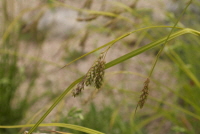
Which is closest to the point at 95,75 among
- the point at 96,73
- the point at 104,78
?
the point at 96,73

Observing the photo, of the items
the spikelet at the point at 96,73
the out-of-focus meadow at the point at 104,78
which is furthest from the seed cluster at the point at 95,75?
the out-of-focus meadow at the point at 104,78

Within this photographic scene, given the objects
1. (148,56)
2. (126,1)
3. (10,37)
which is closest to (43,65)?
(10,37)

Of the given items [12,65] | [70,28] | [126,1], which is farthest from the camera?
[126,1]

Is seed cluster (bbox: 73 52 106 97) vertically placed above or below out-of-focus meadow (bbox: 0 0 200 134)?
below

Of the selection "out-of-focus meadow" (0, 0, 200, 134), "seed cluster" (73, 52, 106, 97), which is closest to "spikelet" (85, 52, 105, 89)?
"seed cluster" (73, 52, 106, 97)

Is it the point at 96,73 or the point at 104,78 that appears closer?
the point at 96,73

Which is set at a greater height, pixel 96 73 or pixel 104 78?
pixel 104 78

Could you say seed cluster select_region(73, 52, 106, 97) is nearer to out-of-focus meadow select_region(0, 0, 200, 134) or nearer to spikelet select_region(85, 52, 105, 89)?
spikelet select_region(85, 52, 105, 89)

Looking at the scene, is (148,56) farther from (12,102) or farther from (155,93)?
(12,102)

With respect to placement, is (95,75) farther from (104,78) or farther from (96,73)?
(104,78)
